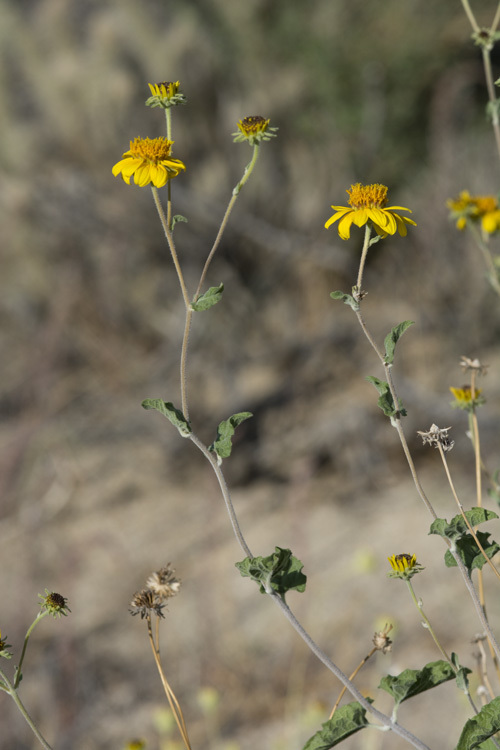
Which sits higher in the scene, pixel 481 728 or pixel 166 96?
pixel 166 96

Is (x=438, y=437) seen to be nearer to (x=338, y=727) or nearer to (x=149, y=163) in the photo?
(x=338, y=727)

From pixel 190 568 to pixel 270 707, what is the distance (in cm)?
94

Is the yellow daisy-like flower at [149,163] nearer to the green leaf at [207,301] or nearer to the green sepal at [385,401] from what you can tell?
the green leaf at [207,301]

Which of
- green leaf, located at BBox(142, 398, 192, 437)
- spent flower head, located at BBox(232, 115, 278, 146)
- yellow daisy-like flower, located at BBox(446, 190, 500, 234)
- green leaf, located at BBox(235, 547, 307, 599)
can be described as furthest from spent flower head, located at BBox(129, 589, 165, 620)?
yellow daisy-like flower, located at BBox(446, 190, 500, 234)

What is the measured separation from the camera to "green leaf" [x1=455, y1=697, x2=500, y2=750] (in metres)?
0.80

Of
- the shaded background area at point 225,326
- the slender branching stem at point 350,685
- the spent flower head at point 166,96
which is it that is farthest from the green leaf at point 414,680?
the shaded background area at point 225,326

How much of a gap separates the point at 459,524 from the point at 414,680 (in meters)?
0.19

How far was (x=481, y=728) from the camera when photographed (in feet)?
2.65

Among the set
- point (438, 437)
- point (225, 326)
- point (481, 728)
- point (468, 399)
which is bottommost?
point (481, 728)

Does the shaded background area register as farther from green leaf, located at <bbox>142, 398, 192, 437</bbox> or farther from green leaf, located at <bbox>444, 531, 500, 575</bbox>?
green leaf, located at <bbox>142, 398, 192, 437</bbox>

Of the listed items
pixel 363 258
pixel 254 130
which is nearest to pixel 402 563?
pixel 363 258

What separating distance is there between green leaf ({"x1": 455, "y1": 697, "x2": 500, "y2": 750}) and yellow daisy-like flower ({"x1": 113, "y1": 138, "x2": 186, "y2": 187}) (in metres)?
0.73

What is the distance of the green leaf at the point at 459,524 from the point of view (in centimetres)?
86

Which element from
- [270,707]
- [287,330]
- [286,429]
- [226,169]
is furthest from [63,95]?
[270,707]
